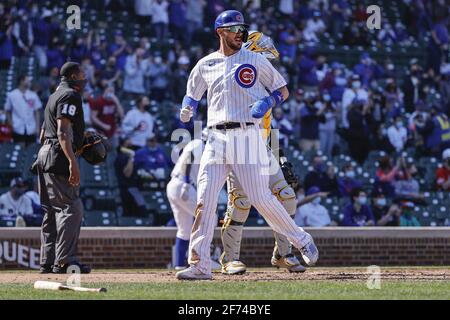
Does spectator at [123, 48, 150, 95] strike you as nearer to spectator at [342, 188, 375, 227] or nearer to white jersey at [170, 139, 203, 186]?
spectator at [342, 188, 375, 227]

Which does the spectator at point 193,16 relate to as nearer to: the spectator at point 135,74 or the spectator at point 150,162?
the spectator at point 135,74

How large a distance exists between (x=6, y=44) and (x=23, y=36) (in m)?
0.39

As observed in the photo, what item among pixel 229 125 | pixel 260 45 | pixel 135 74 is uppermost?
pixel 135 74

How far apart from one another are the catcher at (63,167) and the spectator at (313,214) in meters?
7.20

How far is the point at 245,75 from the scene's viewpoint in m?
10.2

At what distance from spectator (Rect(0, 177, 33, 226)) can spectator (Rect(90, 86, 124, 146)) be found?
2.67m

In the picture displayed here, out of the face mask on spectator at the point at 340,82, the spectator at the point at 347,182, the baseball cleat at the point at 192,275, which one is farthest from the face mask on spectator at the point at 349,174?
the baseball cleat at the point at 192,275

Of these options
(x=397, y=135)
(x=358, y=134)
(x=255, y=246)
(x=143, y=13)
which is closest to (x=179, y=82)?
(x=143, y=13)

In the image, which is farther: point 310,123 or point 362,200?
point 310,123

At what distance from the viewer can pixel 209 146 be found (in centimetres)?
1028

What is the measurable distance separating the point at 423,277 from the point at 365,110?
11557mm

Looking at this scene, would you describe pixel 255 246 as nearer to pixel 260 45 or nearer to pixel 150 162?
pixel 260 45

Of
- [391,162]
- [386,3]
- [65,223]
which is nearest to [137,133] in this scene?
[391,162]

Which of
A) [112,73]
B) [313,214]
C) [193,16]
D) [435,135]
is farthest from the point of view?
[193,16]
